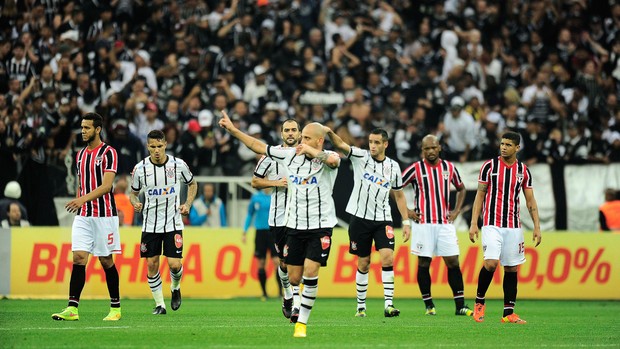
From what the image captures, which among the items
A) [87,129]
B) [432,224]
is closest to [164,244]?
[87,129]

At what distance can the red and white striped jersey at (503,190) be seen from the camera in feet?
46.1

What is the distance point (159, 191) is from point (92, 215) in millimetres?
1401

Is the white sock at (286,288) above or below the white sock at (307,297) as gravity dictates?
below

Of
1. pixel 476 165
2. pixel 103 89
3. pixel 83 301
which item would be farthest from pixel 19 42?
pixel 476 165

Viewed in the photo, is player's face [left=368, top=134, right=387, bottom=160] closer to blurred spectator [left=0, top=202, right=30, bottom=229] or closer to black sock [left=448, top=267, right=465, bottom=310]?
black sock [left=448, top=267, right=465, bottom=310]

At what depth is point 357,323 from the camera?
13758mm

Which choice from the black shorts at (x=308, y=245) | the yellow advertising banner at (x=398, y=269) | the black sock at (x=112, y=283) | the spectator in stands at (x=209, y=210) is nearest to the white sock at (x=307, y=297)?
the black shorts at (x=308, y=245)

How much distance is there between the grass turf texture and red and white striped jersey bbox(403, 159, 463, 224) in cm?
152

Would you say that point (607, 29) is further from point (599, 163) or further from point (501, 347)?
point (501, 347)

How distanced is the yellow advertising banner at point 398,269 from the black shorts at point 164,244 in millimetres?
5737

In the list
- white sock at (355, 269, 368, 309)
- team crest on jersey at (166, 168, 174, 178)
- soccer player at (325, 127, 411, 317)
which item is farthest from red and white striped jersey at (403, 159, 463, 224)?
team crest on jersey at (166, 168, 174, 178)

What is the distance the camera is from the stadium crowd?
861 inches

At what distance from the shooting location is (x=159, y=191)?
48.4 ft

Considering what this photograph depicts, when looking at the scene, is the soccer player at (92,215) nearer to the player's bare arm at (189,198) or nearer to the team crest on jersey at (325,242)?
the player's bare arm at (189,198)
